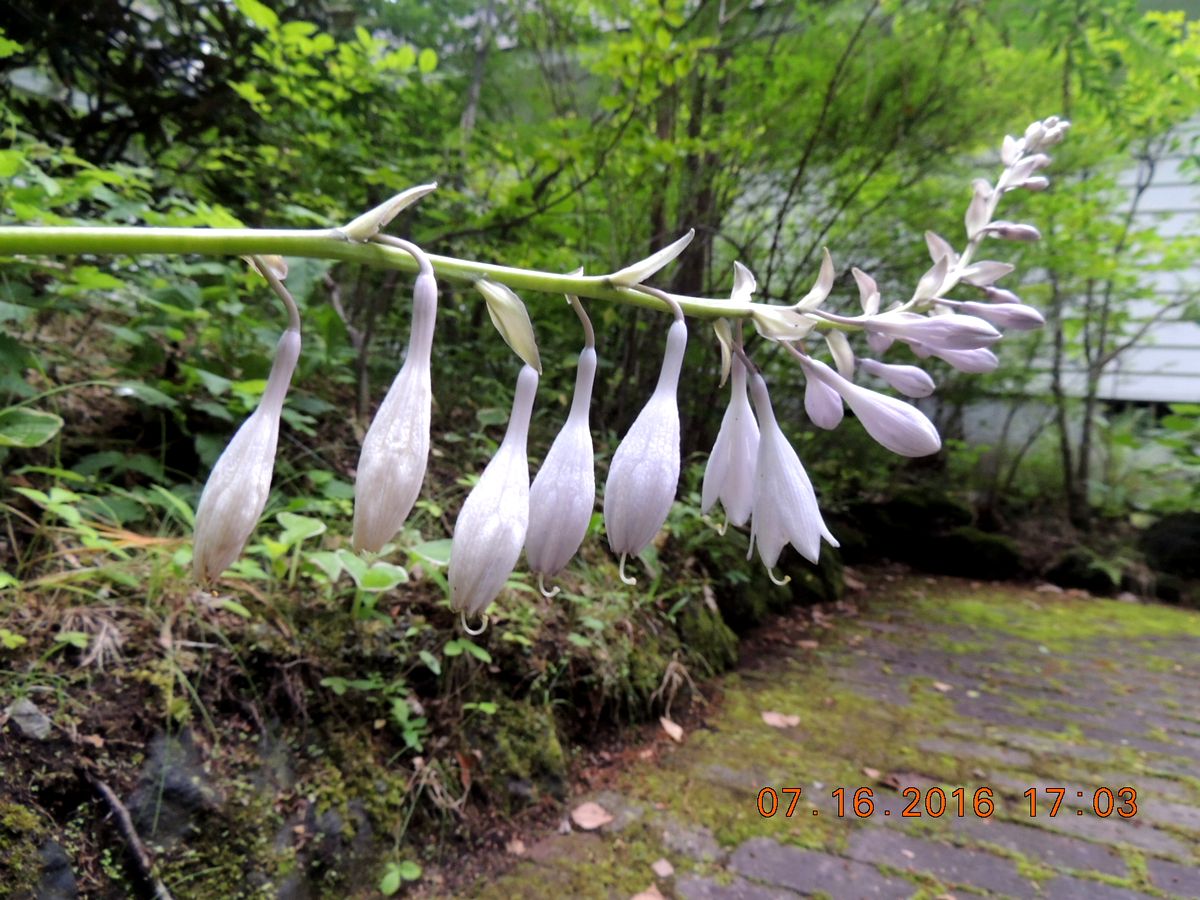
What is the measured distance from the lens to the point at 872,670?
3.37 metres

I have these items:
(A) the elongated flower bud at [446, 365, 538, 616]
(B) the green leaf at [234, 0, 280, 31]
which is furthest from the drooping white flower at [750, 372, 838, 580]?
(B) the green leaf at [234, 0, 280, 31]

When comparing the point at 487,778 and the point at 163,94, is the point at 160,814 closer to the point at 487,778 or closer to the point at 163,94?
the point at 487,778

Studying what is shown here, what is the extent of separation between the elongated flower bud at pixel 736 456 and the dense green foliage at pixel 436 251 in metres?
1.11

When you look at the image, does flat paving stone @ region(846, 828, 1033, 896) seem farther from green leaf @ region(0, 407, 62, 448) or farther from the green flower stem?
green leaf @ region(0, 407, 62, 448)

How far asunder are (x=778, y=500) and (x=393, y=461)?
42 cm

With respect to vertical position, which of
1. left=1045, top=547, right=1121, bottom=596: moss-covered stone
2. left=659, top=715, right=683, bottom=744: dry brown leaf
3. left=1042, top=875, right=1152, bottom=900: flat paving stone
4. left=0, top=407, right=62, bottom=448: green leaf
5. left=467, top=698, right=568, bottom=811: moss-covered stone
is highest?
left=0, top=407, right=62, bottom=448: green leaf

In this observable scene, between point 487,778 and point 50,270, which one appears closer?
point 487,778

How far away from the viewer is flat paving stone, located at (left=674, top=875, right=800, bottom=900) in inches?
66.9

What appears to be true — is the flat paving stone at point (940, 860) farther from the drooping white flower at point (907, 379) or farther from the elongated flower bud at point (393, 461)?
the elongated flower bud at point (393, 461)

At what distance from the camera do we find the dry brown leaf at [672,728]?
249 centimetres

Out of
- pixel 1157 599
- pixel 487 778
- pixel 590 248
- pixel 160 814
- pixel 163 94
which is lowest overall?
pixel 1157 599

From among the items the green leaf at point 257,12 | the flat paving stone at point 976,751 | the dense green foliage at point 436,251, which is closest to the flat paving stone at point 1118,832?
the flat paving stone at point 976,751

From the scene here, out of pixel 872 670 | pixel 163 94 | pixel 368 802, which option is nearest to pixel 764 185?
pixel 872 670

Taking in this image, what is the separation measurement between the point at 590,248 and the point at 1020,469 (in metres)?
5.20
